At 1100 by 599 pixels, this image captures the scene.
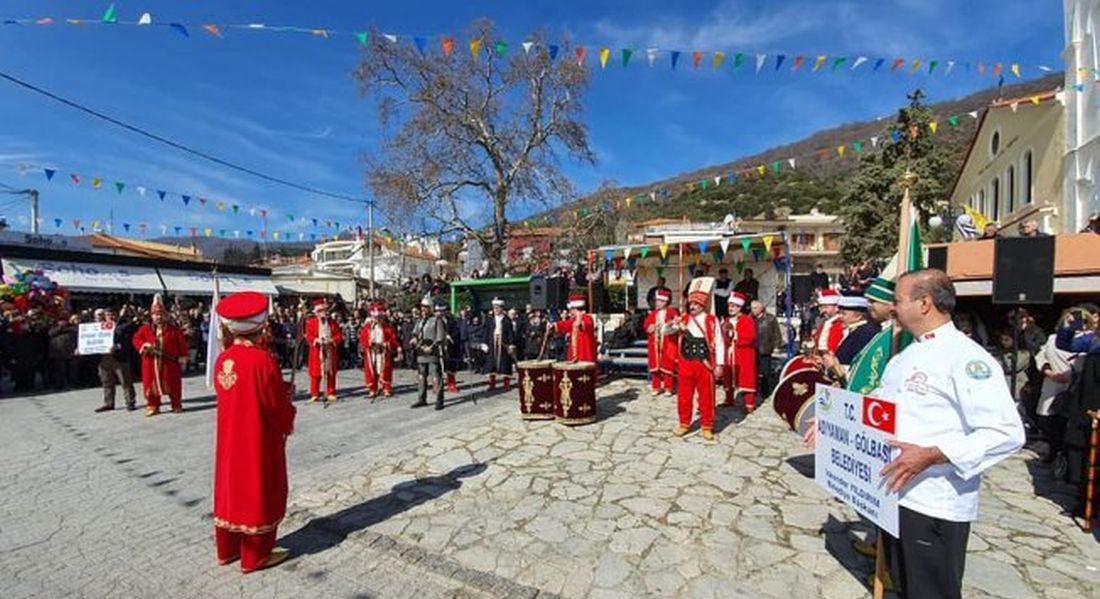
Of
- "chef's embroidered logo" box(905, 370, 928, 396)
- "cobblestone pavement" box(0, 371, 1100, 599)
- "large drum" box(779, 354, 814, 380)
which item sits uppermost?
"chef's embroidered logo" box(905, 370, 928, 396)

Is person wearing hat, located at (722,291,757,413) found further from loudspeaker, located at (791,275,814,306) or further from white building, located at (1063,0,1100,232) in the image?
white building, located at (1063,0,1100,232)

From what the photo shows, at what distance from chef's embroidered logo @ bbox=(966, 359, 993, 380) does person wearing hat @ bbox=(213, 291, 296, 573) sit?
4007mm

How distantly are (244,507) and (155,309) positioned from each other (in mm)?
8302

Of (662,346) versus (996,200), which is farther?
(996,200)

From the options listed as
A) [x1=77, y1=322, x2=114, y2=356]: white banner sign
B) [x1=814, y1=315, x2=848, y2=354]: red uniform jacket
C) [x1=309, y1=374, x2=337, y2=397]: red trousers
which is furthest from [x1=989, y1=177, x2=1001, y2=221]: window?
[x1=77, y1=322, x2=114, y2=356]: white banner sign

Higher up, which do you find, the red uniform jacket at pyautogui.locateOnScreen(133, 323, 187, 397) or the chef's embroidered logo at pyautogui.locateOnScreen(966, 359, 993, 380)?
the chef's embroidered logo at pyautogui.locateOnScreen(966, 359, 993, 380)

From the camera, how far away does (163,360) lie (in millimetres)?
10539

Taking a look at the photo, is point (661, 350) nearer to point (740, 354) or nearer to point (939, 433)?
point (740, 354)

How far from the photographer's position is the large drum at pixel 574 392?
848cm

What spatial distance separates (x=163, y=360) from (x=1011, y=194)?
3354 cm

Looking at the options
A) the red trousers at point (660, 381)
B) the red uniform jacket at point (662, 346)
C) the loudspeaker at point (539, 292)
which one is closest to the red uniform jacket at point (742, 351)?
the red uniform jacket at point (662, 346)

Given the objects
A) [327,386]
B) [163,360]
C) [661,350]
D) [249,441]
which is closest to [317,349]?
[327,386]

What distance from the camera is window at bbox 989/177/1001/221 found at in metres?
29.4

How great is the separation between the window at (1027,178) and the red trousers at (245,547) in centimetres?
3070
